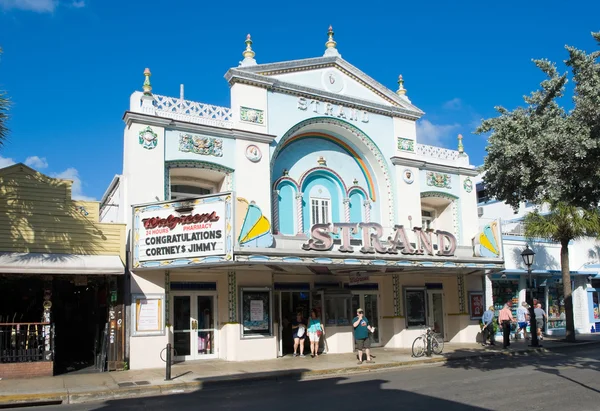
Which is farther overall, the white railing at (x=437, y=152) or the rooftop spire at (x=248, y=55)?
the white railing at (x=437, y=152)

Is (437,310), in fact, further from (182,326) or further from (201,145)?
(201,145)

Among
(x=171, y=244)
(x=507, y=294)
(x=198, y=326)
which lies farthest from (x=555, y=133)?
(x=507, y=294)

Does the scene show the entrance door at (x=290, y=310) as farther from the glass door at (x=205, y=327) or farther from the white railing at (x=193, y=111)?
the white railing at (x=193, y=111)

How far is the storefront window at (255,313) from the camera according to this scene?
65.5ft

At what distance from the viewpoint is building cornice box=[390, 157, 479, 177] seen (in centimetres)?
2450

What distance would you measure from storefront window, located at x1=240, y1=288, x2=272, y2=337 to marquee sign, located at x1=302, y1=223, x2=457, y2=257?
300cm

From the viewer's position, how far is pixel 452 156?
2688 cm

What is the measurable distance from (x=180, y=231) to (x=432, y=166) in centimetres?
1239

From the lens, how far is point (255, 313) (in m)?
20.2

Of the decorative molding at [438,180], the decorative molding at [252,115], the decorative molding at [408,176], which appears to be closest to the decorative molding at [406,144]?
the decorative molding at [408,176]

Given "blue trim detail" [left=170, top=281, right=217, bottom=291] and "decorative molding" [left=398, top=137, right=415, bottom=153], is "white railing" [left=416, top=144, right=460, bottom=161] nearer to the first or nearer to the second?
"decorative molding" [left=398, top=137, right=415, bottom=153]

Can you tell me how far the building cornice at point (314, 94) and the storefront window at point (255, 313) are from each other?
7.29m

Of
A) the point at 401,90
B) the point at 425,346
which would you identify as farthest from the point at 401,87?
the point at 425,346

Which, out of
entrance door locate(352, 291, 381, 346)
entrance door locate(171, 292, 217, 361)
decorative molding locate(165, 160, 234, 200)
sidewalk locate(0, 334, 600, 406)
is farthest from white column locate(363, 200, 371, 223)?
entrance door locate(171, 292, 217, 361)
